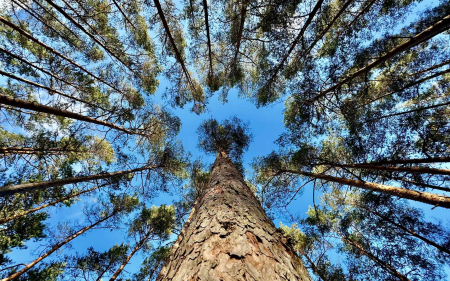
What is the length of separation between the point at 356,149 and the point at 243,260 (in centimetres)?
626

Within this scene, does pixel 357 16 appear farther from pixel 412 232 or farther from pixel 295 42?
pixel 412 232

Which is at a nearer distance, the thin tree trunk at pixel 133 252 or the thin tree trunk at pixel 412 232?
the thin tree trunk at pixel 412 232

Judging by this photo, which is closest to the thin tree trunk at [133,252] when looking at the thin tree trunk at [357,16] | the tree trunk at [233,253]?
the tree trunk at [233,253]

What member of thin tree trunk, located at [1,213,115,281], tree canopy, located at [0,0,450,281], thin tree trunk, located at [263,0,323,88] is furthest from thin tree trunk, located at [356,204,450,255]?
thin tree trunk, located at [1,213,115,281]

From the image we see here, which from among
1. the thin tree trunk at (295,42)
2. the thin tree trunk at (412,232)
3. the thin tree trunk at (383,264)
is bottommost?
the thin tree trunk at (383,264)

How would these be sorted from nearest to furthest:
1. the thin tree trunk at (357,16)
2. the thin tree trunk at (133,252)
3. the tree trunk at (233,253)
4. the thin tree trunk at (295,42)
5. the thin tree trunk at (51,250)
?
the tree trunk at (233,253) → the thin tree trunk at (295,42) → the thin tree trunk at (51,250) → the thin tree trunk at (357,16) → the thin tree trunk at (133,252)

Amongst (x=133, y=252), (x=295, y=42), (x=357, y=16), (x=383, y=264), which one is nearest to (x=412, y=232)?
(x=383, y=264)

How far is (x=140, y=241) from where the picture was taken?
318 inches

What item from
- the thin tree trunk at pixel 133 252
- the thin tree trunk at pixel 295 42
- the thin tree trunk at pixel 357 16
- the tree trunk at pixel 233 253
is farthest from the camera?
the thin tree trunk at pixel 133 252

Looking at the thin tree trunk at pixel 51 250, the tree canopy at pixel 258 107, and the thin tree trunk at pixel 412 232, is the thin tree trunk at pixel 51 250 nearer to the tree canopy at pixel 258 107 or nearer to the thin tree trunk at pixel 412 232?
the tree canopy at pixel 258 107

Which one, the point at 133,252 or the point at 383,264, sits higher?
the point at 133,252

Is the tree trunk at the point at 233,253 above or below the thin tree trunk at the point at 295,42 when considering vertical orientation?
below

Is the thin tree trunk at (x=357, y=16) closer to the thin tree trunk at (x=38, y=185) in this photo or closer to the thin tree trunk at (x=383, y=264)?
the thin tree trunk at (x=383, y=264)

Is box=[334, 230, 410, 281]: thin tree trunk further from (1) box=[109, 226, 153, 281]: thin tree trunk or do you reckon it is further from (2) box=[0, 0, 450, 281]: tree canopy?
(1) box=[109, 226, 153, 281]: thin tree trunk
